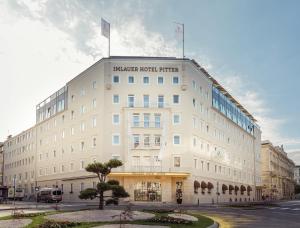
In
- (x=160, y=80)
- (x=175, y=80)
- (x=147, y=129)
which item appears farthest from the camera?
(x=175, y=80)

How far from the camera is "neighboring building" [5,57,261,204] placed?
218 ft

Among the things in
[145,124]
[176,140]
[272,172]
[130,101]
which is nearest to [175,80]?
[130,101]

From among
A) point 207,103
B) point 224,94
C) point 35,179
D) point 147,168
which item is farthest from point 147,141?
point 35,179

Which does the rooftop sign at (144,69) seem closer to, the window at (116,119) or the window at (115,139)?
the window at (116,119)

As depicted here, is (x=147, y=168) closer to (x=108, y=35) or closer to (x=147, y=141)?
(x=147, y=141)

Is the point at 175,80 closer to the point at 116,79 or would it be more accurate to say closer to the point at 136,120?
the point at 136,120

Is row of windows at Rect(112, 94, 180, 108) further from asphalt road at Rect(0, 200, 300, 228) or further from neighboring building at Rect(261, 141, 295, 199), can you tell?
neighboring building at Rect(261, 141, 295, 199)

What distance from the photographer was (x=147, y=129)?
66.9 metres

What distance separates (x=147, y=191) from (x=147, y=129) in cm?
928

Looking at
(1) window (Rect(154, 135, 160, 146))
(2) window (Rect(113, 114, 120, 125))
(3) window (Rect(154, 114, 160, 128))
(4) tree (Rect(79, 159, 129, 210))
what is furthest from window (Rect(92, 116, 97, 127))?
(4) tree (Rect(79, 159, 129, 210))

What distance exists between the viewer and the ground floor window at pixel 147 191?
6594cm

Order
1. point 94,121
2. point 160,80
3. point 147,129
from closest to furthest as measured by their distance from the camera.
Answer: point 147,129
point 160,80
point 94,121

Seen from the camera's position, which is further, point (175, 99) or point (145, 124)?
point (175, 99)

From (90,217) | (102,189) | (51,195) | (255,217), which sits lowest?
(51,195)
